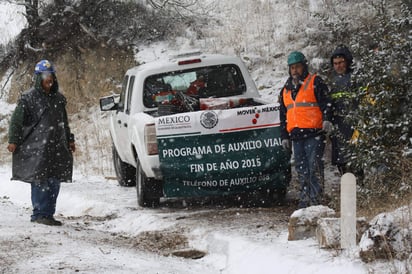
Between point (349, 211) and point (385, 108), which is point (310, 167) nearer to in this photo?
point (385, 108)

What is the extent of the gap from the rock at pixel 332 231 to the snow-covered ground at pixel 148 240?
94mm

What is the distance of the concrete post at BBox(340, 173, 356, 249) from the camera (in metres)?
5.95

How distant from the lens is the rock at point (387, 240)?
5.56 m

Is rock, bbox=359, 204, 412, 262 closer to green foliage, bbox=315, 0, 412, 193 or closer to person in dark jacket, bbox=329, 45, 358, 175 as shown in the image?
green foliage, bbox=315, 0, 412, 193

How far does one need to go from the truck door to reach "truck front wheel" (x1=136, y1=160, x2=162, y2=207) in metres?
0.69

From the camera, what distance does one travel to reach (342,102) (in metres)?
8.51

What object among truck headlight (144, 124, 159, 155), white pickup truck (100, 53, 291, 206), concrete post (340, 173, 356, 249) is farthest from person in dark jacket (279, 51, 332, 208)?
concrete post (340, 173, 356, 249)

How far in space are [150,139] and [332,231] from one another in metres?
3.34

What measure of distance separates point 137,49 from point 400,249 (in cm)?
1575

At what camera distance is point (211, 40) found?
19.8 m

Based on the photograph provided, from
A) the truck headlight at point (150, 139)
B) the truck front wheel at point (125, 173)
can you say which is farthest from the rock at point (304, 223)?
the truck front wheel at point (125, 173)

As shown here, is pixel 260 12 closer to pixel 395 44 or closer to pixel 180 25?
pixel 180 25

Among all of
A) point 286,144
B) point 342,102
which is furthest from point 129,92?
point 342,102

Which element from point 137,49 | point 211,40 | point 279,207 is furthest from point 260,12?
point 279,207
